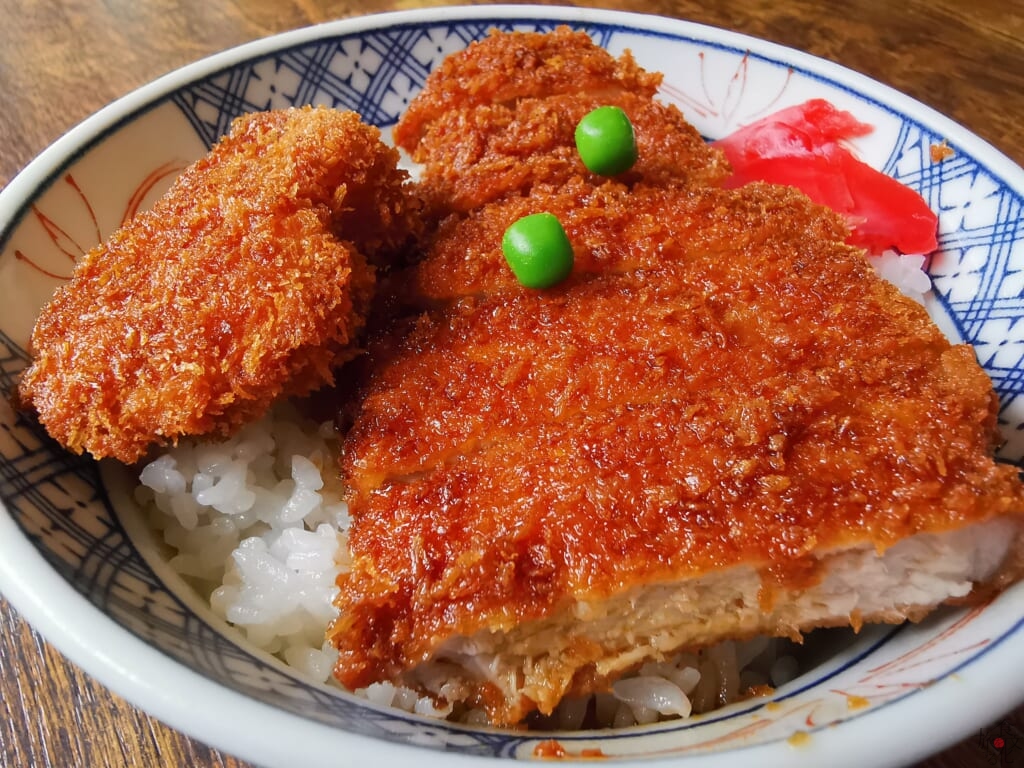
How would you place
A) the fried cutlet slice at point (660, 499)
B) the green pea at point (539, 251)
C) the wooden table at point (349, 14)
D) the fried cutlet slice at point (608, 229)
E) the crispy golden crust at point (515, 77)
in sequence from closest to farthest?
the fried cutlet slice at point (660, 499) < the green pea at point (539, 251) < the fried cutlet slice at point (608, 229) < the crispy golden crust at point (515, 77) < the wooden table at point (349, 14)

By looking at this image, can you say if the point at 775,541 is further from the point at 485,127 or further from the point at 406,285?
the point at 485,127

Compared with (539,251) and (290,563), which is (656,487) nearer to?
(539,251)

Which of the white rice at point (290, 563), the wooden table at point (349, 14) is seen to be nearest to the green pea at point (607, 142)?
the white rice at point (290, 563)

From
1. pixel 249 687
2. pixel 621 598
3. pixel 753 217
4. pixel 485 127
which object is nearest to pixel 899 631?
pixel 621 598

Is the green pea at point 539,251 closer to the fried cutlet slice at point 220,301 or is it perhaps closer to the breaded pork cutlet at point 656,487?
the breaded pork cutlet at point 656,487

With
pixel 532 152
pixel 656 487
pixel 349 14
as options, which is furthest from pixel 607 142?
pixel 349 14

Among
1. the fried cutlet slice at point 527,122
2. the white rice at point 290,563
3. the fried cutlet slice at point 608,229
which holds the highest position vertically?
the fried cutlet slice at point 527,122
